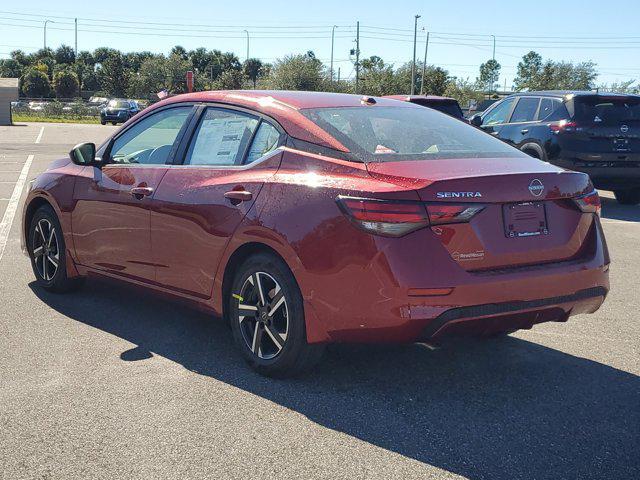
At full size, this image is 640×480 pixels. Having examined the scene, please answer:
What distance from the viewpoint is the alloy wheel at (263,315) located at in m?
4.42

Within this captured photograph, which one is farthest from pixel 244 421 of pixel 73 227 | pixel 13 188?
pixel 13 188

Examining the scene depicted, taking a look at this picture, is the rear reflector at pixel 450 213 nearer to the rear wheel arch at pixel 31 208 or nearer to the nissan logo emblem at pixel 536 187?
the nissan logo emblem at pixel 536 187

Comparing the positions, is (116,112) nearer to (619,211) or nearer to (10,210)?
(10,210)

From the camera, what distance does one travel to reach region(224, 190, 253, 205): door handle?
4.55 m

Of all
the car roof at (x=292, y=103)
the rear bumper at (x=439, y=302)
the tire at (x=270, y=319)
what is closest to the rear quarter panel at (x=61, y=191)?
the car roof at (x=292, y=103)

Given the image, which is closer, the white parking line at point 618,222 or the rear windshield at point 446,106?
the white parking line at point 618,222

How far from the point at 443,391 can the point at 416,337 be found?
0.54 meters

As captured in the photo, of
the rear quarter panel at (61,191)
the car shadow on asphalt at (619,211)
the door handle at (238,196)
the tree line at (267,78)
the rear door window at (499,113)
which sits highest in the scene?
the tree line at (267,78)

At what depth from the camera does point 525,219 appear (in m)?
4.16

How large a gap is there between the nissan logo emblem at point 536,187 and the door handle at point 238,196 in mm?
1518

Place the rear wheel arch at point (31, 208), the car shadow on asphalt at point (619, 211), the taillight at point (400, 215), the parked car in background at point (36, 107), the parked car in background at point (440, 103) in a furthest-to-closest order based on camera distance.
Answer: the parked car in background at point (36, 107) → the parked car in background at point (440, 103) → the car shadow on asphalt at point (619, 211) → the rear wheel arch at point (31, 208) → the taillight at point (400, 215)

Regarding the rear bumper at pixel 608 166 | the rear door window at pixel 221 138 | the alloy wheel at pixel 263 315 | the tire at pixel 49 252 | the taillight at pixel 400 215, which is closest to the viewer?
the taillight at pixel 400 215

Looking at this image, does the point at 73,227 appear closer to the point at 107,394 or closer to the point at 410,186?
the point at 107,394

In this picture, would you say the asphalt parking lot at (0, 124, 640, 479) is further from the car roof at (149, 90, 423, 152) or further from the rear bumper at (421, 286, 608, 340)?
the car roof at (149, 90, 423, 152)
